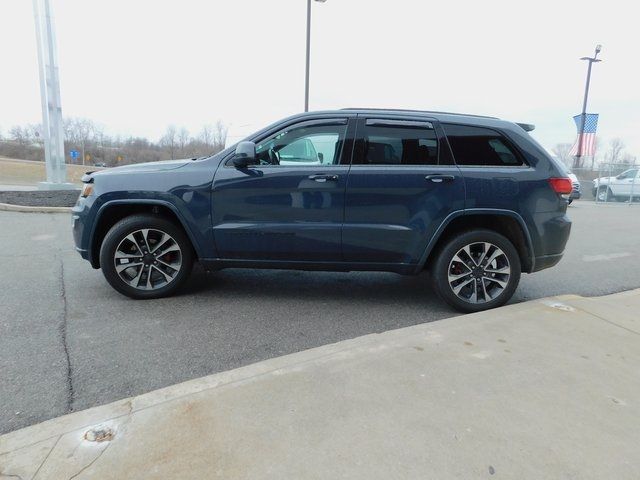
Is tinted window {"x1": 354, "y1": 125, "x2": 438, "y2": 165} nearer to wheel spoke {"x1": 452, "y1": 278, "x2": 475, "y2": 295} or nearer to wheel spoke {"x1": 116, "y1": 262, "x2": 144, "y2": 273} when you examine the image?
wheel spoke {"x1": 452, "y1": 278, "x2": 475, "y2": 295}

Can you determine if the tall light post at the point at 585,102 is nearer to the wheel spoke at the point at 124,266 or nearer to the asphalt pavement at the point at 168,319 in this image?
the asphalt pavement at the point at 168,319

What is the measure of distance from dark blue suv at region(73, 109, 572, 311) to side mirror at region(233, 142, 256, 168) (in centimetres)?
2

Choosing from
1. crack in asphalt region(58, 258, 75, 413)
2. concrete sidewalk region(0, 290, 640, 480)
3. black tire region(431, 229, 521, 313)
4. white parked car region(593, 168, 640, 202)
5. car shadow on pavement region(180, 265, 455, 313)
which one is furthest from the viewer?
white parked car region(593, 168, 640, 202)

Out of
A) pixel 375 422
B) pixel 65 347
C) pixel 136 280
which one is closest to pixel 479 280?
pixel 375 422

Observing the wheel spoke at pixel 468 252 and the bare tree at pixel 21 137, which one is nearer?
the wheel spoke at pixel 468 252

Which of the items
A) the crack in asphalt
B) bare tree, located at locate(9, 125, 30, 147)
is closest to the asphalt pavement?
the crack in asphalt

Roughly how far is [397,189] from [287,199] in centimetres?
102

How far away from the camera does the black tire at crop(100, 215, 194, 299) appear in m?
4.19

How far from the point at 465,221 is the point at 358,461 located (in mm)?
2835

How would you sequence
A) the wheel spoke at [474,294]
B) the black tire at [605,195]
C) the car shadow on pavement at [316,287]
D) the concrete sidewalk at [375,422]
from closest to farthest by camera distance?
the concrete sidewalk at [375,422], the wheel spoke at [474,294], the car shadow on pavement at [316,287], the black tire at [605,195]

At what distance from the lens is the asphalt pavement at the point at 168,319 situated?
9.15ft

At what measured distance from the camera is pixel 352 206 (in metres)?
4.11

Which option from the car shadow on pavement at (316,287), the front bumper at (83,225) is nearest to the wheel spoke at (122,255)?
the front bumper at (83,225)

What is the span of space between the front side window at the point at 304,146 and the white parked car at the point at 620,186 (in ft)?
70.3
